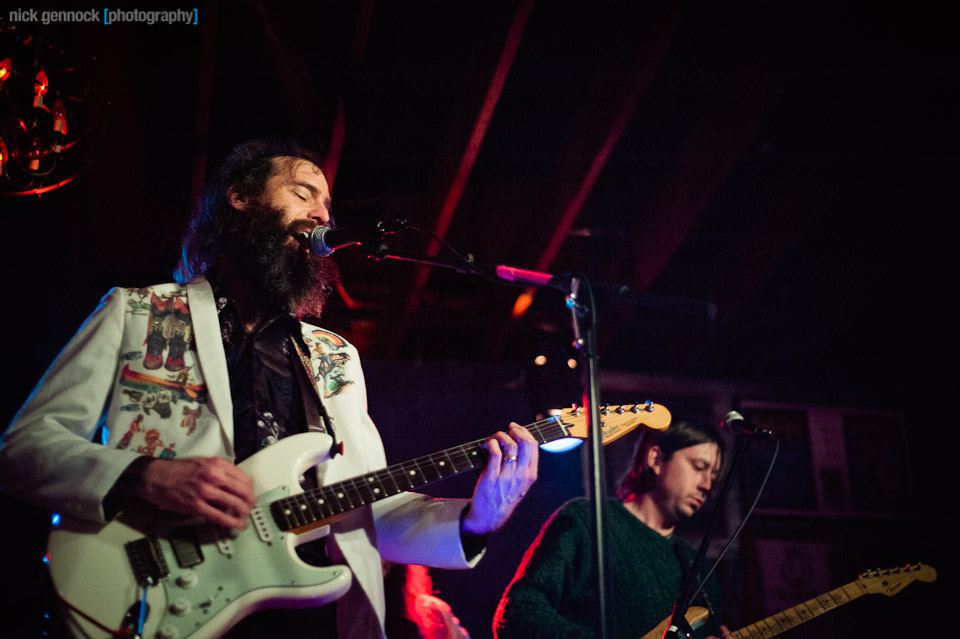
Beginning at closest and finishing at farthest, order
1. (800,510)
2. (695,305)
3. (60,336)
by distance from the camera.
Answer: (695,305), (60,336), (800,510)

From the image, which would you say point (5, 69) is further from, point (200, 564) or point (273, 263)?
point (200, 564)

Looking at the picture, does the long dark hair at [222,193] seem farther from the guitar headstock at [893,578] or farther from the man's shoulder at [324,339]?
the guitar headstock at [893,578]

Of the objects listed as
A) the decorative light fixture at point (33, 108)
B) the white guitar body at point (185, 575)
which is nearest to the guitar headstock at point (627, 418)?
Answer: the white guitar body at point (185, 575)

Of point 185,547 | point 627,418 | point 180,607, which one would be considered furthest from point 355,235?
point 627,418

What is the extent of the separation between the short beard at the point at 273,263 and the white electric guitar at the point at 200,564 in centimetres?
66

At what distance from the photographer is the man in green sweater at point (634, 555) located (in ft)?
10.0

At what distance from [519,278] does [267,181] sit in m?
1.17

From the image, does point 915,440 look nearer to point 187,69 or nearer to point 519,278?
point 519,278

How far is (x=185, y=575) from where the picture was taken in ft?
5.63

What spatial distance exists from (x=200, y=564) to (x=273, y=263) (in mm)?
1057

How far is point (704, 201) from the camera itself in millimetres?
4984

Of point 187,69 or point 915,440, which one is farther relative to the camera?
point 915,440

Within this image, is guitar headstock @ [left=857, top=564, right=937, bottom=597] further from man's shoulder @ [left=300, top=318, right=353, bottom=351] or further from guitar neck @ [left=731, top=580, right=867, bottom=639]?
man's shoulder @ [left=300, top=318, right=353, bottom=351]

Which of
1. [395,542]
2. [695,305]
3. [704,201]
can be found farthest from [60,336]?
[704,201]
